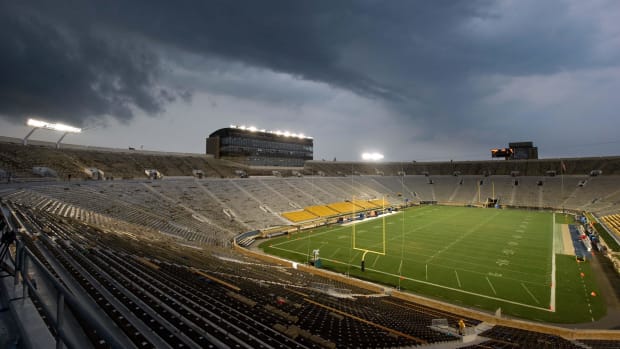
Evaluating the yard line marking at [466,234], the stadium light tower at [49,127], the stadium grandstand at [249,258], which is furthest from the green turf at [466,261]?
the stadium light tower at [49,127]

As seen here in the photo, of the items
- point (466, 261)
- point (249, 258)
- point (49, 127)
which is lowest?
point (466, 261)

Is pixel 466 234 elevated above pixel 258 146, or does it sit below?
below

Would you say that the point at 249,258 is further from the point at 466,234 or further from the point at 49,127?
the point at 49,127

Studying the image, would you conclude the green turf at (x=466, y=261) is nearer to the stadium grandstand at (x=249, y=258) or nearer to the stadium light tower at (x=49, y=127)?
the stadium grandstand at (x=249, y=258)

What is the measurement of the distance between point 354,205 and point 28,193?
36635 mm

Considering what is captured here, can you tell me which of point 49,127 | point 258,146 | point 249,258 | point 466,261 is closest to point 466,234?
point 466,261

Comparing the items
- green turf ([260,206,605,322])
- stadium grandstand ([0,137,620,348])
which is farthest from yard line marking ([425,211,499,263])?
stadium grandstand ([0,137,620,348])

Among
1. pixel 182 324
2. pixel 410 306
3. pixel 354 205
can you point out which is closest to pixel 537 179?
pixel 354 205

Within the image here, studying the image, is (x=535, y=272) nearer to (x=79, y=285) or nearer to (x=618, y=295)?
(x=618, y=295)

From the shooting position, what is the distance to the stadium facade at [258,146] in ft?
175

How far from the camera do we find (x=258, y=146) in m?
56.5

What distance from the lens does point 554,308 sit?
13867mm

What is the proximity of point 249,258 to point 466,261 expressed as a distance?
48.3 feet

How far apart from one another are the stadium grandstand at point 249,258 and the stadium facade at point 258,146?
0.69 m
